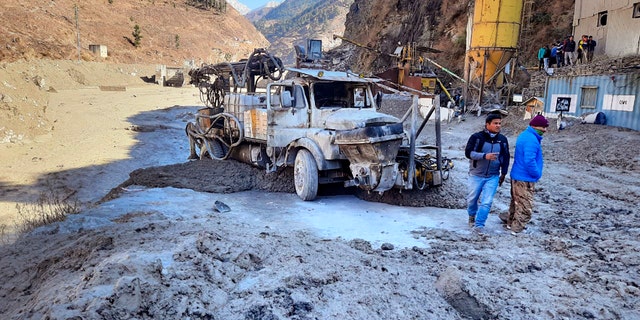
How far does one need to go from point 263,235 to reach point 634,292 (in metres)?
3.85

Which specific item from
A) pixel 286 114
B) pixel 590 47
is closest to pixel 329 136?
pixel 286 114

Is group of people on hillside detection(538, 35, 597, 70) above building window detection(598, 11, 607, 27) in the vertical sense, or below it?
below

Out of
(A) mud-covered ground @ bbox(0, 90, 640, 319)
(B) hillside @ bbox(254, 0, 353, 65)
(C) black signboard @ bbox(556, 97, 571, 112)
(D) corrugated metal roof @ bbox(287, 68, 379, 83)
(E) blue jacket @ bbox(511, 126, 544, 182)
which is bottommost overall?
(A) mud-covered ground @ bbox(0, 90, 640, 319)

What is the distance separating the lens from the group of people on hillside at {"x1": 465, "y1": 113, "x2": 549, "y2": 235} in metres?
5.52

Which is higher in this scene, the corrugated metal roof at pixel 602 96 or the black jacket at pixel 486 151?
the corrugated metal roof at pixel 602 96

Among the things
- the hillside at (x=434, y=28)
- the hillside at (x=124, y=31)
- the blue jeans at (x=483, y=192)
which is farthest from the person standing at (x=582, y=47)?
the hillside at (x=124, y=31)

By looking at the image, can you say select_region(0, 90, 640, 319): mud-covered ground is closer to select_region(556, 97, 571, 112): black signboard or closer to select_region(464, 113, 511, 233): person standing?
select_region(464, 113, 511, 233): person standing

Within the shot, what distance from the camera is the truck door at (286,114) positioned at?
8.19 meters

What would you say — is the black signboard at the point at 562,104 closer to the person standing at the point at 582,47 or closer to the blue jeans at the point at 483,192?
the person standing at the point at 582,47

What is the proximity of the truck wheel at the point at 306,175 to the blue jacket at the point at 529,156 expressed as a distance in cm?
336

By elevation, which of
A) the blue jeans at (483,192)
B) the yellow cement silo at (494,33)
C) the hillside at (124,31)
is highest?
the hillside at (124,31)

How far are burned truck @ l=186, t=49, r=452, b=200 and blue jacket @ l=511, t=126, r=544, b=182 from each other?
1.81m

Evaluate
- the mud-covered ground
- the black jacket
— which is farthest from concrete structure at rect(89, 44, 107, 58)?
the black jacket

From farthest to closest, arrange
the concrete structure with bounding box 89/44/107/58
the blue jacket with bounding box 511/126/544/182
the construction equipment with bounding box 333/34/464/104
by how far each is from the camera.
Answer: the concrete structure with bounding box 89/44/107/58, the construction equipment with bounding box 333/34/464/104, the blue jacket with bounding box 511/126/544/182
